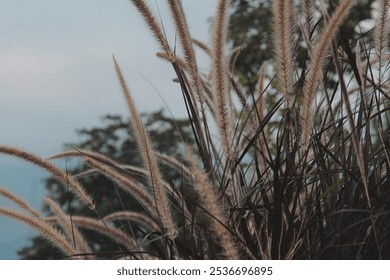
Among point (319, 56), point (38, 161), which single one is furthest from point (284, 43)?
point (38, 161)

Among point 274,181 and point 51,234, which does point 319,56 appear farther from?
point 51,234

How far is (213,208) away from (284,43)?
18.1 inches

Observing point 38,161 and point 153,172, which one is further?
point 38,161

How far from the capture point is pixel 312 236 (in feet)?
Result: 5.56

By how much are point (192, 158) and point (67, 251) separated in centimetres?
49

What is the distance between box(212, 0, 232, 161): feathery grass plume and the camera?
1607mm

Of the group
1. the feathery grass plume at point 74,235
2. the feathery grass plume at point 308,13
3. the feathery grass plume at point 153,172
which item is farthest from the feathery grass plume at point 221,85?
the feathery grass plume at point 74,235

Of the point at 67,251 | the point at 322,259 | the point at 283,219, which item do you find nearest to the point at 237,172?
the point at 283,219

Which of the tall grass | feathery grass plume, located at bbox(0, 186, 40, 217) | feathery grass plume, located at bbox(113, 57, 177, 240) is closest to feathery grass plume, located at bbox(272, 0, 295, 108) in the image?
the tall grass

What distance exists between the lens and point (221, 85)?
162cm

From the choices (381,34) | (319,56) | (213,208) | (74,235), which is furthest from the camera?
(381,34)

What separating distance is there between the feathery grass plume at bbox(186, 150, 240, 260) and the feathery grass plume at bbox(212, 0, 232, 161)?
22 cm

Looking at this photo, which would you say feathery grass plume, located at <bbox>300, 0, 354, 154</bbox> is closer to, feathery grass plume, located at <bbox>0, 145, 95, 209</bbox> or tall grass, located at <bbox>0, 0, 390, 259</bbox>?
tall grass, located at <bbox>0, 0, 390, 259</bbox>
